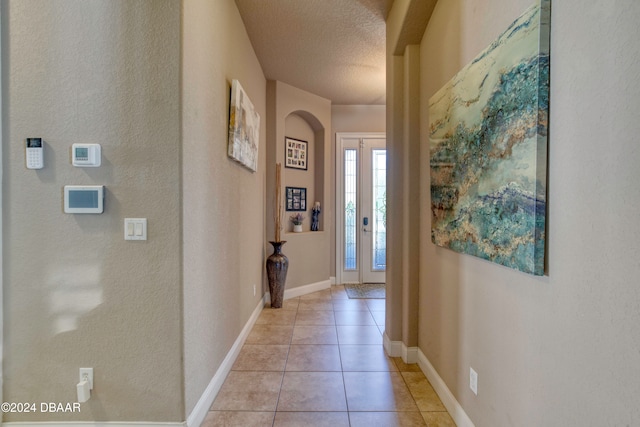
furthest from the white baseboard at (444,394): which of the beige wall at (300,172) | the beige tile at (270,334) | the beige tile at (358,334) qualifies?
the beige wall at (300,172)

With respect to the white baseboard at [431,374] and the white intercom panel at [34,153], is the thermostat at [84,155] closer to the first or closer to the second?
the white intercom panel at [34,153]

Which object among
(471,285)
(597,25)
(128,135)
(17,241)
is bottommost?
(471,285)

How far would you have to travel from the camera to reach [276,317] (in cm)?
331

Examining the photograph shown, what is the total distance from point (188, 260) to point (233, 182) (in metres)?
0.96

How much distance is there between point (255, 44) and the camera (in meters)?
3.03

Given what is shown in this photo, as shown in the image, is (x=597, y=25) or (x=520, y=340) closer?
(x=597, y=25)

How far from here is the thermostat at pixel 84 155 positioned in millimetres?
1453

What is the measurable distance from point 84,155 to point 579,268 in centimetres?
203

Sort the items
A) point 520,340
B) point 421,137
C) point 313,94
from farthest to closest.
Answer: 1. point 313,94
2. point 421,137
3. point 520,340

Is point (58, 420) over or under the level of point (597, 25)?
under

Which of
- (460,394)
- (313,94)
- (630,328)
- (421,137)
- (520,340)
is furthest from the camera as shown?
(313,94)

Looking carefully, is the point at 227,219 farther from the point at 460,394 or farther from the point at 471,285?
the point at 460,394

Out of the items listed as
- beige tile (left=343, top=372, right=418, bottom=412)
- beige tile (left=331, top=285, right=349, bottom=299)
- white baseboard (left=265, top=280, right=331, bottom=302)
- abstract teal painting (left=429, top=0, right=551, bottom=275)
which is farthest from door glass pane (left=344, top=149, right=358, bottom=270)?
abstract teal painting (left=429, top=0, right=551, bottom=275)

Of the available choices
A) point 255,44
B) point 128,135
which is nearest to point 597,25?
point 128,135
